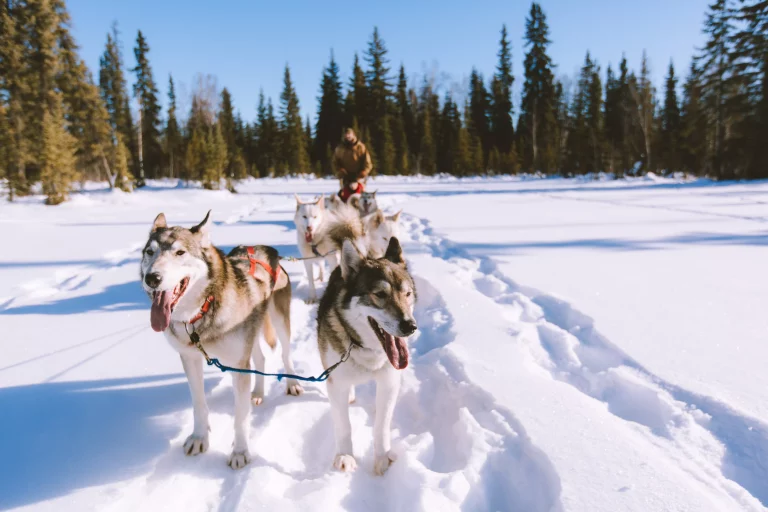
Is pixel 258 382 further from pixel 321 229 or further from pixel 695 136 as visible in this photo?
pixel 695 136

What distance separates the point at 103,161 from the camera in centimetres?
1898

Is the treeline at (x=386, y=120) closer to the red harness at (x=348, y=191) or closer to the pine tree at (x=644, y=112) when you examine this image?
the pine tree at (x=644, y=112)

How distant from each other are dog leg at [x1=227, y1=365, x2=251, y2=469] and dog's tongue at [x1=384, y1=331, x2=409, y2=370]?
78 cm

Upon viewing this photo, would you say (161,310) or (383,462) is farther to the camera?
(383,462)

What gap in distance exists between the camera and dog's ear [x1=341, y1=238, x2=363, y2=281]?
85.6 inches

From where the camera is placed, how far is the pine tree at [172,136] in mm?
34784

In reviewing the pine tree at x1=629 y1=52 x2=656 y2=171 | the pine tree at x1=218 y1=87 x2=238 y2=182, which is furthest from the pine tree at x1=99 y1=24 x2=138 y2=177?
the pine tree at x1=629 y1=52 x2=656 y2=171

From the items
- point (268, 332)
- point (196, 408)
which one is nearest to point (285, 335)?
point (268, 332)

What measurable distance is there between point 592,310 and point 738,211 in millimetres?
8449

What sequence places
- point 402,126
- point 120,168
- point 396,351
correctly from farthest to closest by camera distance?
point 402,126 < point 120,168 < point 396,351

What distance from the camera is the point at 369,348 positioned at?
208 centimetres

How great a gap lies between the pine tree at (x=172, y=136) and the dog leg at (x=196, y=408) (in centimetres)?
3474

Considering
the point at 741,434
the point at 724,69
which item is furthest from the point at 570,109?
the point at 741,434

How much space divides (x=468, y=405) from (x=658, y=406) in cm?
99
